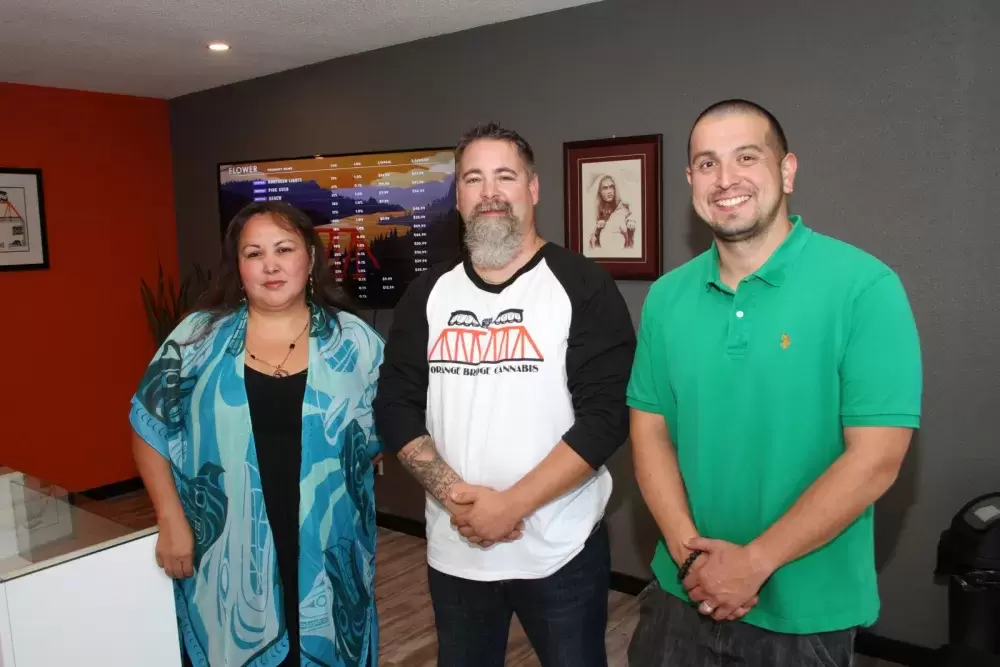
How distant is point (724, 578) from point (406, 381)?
2.81ft

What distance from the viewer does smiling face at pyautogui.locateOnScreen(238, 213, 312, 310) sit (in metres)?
1.98

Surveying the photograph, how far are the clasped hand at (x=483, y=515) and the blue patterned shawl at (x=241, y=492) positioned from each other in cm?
→ 38

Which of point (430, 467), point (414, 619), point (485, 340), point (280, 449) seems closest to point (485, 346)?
point (485, 340)

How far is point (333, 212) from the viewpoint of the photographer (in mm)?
3850

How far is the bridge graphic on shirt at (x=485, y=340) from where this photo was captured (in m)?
1.76

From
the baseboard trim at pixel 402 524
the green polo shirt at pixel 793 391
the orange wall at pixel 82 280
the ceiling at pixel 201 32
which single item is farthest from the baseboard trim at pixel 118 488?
the green polo shirt at pixel 793 391

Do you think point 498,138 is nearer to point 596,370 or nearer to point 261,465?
point 596,370

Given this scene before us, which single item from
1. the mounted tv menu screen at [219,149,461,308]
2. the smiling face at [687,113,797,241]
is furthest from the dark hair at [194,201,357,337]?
the mounted tv menu screen at [219,149,461,308]

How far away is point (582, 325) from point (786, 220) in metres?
0.49

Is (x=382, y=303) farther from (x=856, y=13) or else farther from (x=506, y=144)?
(x=856, y=13)

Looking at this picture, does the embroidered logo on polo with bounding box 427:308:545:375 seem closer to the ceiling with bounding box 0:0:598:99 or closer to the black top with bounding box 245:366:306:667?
the black top with bounding box 245:366:306:667

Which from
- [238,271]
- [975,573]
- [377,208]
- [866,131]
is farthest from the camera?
[377,208]

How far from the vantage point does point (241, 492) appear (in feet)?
6.27

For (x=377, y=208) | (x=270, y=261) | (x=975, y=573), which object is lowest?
Answer: (x=975, y=573)
